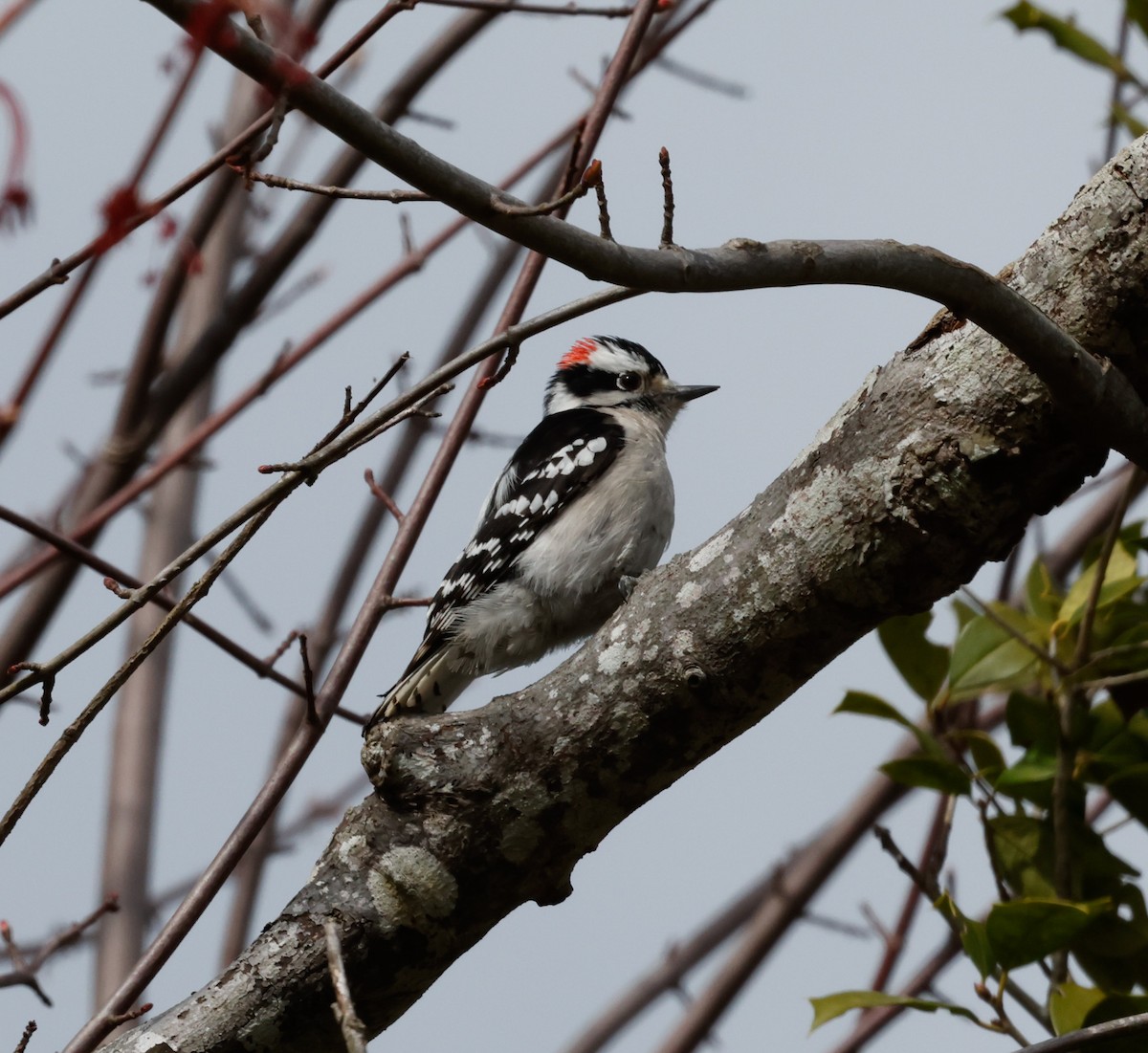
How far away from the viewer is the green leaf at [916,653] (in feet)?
11.6

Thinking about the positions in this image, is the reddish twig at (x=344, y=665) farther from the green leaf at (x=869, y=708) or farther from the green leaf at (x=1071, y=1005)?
the green leaf at (x=1071, y=1005)

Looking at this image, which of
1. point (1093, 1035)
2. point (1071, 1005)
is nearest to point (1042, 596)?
point (1071, 1005)

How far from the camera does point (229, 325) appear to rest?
497 cm

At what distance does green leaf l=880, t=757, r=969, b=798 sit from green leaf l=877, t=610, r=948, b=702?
334 mm

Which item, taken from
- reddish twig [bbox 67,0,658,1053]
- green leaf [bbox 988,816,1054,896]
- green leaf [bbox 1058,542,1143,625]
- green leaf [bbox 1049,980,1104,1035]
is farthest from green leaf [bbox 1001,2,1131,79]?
green leaf [bbox 1049,980,1104,1035]

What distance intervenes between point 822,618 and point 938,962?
2646mm

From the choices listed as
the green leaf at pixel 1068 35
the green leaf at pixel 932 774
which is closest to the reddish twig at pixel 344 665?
the green leaf at pixel 1068 35

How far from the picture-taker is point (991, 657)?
337 cm

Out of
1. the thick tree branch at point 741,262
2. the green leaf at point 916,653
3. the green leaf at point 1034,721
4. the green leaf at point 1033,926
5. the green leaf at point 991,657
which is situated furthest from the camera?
the green leaf at point 916,653

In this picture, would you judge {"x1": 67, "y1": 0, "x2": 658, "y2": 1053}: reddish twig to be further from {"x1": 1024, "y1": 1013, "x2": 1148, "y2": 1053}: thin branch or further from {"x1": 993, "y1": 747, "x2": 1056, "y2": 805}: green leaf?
{"x1": 1024, "y1": 1013, "x2": 1148, "y2": 1053}: thin branch

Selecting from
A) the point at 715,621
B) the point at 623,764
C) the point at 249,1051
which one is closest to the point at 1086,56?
the point at 715,621

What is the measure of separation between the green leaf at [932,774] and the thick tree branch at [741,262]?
98 centimetres

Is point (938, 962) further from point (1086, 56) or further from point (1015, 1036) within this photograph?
point (1086, 56)

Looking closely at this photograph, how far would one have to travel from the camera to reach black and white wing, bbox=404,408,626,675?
462 cm
